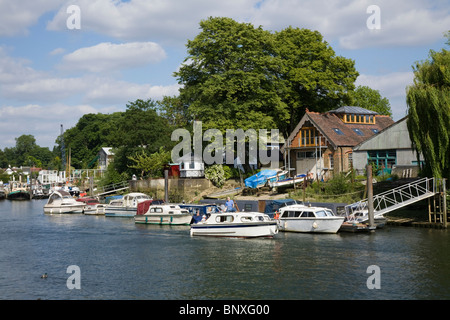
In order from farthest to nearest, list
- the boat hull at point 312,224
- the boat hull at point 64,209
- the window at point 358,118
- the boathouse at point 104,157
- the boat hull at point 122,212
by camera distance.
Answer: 1. the boathouse at point 104,157
2. the window at point 358,118
3. the boat hull at point 64,209
4. the boat hull at point 122,212
5. the boat hull at point 312,224

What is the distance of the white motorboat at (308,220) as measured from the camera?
43.0 metres

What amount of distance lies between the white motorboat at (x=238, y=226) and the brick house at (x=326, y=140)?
22.5 meters

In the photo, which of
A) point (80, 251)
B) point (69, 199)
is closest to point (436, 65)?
point (80, 251)

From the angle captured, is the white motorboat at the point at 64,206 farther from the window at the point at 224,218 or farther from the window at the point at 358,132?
the window at the point at 358,132

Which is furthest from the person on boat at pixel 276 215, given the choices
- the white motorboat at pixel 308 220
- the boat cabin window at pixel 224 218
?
the boat cabin window at pixel 224 218

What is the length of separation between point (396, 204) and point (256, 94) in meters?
28.2

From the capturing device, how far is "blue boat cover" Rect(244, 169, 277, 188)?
6344cm

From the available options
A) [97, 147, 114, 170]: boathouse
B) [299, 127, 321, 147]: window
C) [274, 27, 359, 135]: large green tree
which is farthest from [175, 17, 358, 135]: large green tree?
[97, 147, 114, 170]: boathouse

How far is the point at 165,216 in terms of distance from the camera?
52.8 meters

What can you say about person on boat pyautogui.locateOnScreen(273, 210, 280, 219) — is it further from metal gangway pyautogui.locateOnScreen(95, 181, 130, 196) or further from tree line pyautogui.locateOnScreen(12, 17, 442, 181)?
metal gangway pyautogui.locateOnScreen(95, 181, 130, 196)

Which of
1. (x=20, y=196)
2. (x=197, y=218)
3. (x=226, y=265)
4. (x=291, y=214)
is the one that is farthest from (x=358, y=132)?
(x=20, y=196)

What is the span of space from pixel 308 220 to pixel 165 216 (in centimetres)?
1623

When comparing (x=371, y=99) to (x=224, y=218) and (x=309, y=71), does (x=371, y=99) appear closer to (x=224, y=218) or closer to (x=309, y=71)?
(x=309, y=71)
